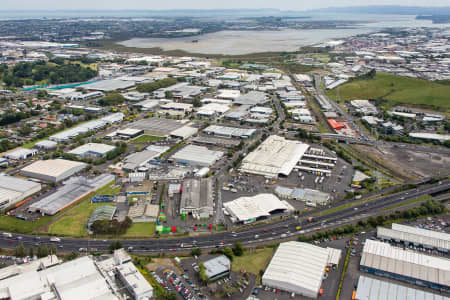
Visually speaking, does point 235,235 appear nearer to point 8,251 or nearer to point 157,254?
point 157,254

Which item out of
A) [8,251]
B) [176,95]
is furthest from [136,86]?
[8,251]

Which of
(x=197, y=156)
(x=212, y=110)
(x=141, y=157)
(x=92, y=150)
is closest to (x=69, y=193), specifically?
(x=141, y=157)

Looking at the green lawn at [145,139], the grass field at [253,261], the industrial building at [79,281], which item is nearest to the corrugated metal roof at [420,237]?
the grass field at [253,261]

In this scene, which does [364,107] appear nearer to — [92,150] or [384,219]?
[384,219]

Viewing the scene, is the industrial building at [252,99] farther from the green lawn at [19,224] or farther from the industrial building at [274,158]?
the green lawn at [19,224]

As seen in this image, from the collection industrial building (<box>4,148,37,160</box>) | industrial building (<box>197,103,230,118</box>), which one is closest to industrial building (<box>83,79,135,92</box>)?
industrial building (<box>197,103,230,118</box>)

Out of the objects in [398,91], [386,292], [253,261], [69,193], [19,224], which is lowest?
[253,261]
